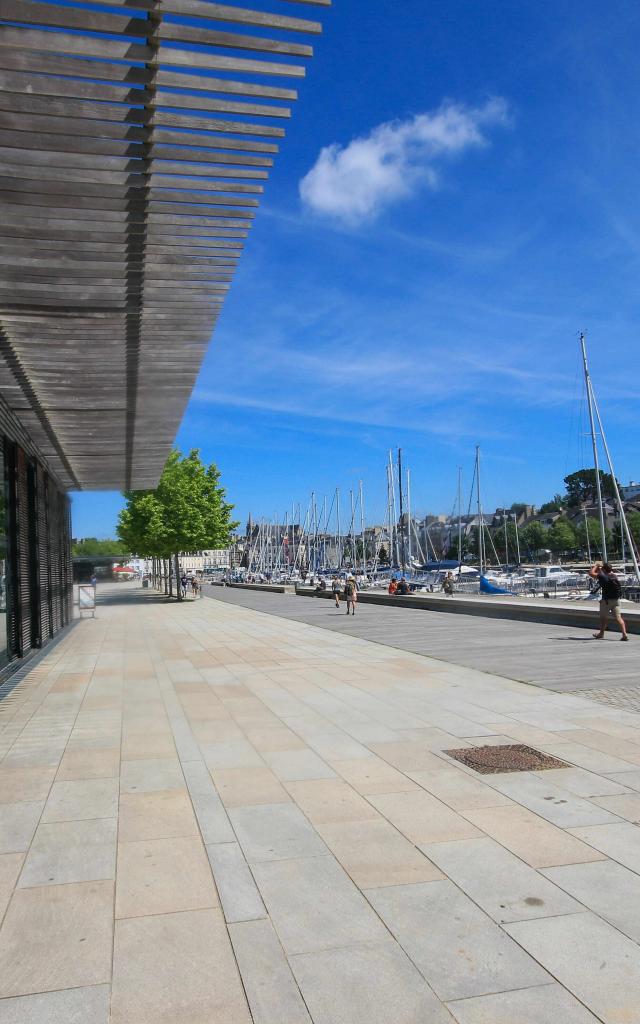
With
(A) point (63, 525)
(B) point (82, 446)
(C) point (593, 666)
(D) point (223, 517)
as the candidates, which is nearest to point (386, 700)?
(C) point (593, 666)

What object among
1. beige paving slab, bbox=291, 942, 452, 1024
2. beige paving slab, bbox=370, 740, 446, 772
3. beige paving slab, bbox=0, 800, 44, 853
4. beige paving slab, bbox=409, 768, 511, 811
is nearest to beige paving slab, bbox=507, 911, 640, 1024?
beige paving slab, bbox=291, 942, 452, 1024

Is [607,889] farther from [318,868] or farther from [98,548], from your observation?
[98,548]

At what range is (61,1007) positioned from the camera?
2.93m

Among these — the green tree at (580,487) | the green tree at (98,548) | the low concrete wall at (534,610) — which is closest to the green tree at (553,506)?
the green tree at (580,487)

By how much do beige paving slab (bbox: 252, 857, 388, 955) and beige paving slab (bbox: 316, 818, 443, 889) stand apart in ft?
0.33

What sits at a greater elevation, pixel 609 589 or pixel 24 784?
pixel 609 589

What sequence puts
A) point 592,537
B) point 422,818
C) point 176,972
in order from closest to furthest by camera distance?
point 176,972 → point 422,818 → point 592,537

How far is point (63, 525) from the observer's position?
2344cm

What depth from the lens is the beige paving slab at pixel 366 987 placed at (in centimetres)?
285

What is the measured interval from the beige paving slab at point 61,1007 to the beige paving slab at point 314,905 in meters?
0.78

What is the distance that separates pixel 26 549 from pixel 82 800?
10.6 meters

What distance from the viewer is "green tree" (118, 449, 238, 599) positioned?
1607 inches

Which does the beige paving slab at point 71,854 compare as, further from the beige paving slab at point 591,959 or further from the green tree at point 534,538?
the green tree at point 534,538

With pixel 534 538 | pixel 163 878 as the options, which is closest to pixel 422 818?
pixel 163 878
